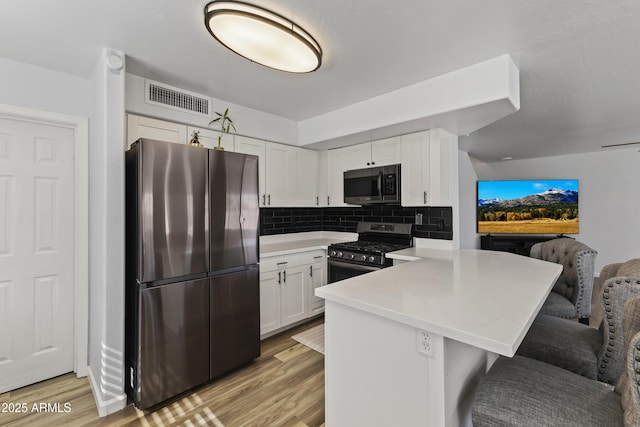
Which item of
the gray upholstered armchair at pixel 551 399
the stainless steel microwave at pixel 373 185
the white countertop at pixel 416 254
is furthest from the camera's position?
the stainless steel microwave at pixel 373 185

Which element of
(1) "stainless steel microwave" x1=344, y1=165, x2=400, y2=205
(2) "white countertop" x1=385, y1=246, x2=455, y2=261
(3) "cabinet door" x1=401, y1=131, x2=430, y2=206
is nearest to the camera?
(2) "white countertop" x1=385, y1=246, x2=455, y2=261

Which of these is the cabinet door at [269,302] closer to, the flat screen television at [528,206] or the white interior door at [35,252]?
the white interior door at [35,252]

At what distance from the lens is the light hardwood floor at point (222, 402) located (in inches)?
71.7

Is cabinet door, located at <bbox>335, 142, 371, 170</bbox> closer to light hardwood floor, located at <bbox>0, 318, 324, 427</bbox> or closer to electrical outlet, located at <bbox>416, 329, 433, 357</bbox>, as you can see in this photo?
light hardwood floor, located at <bbox>0, 318, 324, 427</bbox>

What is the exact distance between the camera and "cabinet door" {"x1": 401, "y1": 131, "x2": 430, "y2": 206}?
297cm

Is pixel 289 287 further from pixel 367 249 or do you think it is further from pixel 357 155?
pixel 357 155

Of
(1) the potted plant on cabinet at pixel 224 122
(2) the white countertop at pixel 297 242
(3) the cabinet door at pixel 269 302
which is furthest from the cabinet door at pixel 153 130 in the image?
(3) the cabinet door at pixel 269 302

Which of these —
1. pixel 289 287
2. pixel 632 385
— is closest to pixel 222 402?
pixel 289 287

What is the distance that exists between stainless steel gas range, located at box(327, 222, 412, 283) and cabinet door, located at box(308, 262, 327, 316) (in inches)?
5.9

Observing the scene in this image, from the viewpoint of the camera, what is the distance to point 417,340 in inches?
45.9

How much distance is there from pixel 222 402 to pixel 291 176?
2432 millimetres

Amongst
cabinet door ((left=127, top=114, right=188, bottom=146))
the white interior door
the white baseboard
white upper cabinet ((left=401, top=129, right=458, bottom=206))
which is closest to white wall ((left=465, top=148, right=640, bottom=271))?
white upper cabinet ((left=401, top=129, right=458, bottom=206))

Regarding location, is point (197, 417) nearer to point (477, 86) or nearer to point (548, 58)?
point (477, 86)

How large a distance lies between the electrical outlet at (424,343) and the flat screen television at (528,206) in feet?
18.9
